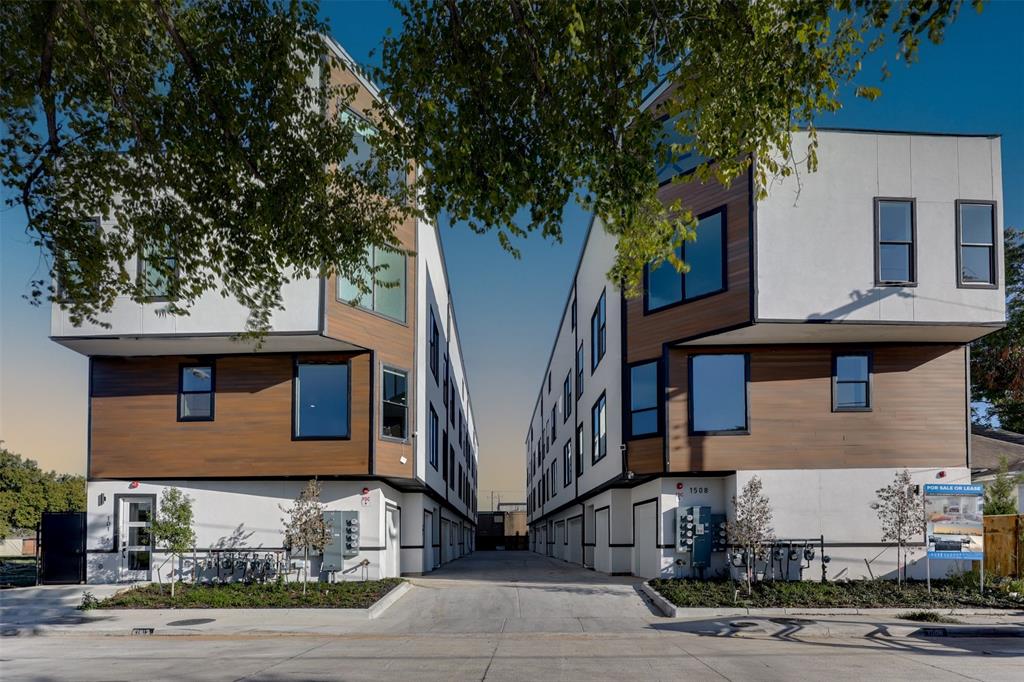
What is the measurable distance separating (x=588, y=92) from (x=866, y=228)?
13532 mm

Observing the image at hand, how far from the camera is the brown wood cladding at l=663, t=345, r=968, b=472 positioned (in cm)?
2055

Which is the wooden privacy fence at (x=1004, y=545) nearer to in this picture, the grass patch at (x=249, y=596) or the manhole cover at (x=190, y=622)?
the grass patch at (x=249, y=596)

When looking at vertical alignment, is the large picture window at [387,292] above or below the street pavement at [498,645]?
above

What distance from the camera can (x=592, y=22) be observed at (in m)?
7.98

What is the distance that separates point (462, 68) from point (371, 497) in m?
15.5

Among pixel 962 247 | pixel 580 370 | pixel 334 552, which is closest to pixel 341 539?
pixel 334 552

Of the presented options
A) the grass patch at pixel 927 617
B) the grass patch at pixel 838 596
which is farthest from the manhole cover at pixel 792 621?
the grass patch at pixel 927 617

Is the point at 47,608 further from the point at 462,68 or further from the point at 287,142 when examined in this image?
the point at 462,68

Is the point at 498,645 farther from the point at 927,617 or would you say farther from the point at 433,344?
the point at 433,344

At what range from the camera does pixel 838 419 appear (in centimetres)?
2073

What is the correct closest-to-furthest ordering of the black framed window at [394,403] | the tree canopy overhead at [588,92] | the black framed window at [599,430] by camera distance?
the tree canopy overhead at [588,92], the black framed window at [394,403], the black framed window at [599,430]

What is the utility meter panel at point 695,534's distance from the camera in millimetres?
20984

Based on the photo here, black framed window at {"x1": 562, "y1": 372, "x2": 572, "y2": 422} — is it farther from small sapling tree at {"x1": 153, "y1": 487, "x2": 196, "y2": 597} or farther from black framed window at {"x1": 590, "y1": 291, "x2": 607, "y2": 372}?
small sapling tree at {"x1": 153, "y1": 487, "x2": 196, "y2": 597}

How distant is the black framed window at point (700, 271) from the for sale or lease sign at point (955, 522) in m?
6.70
